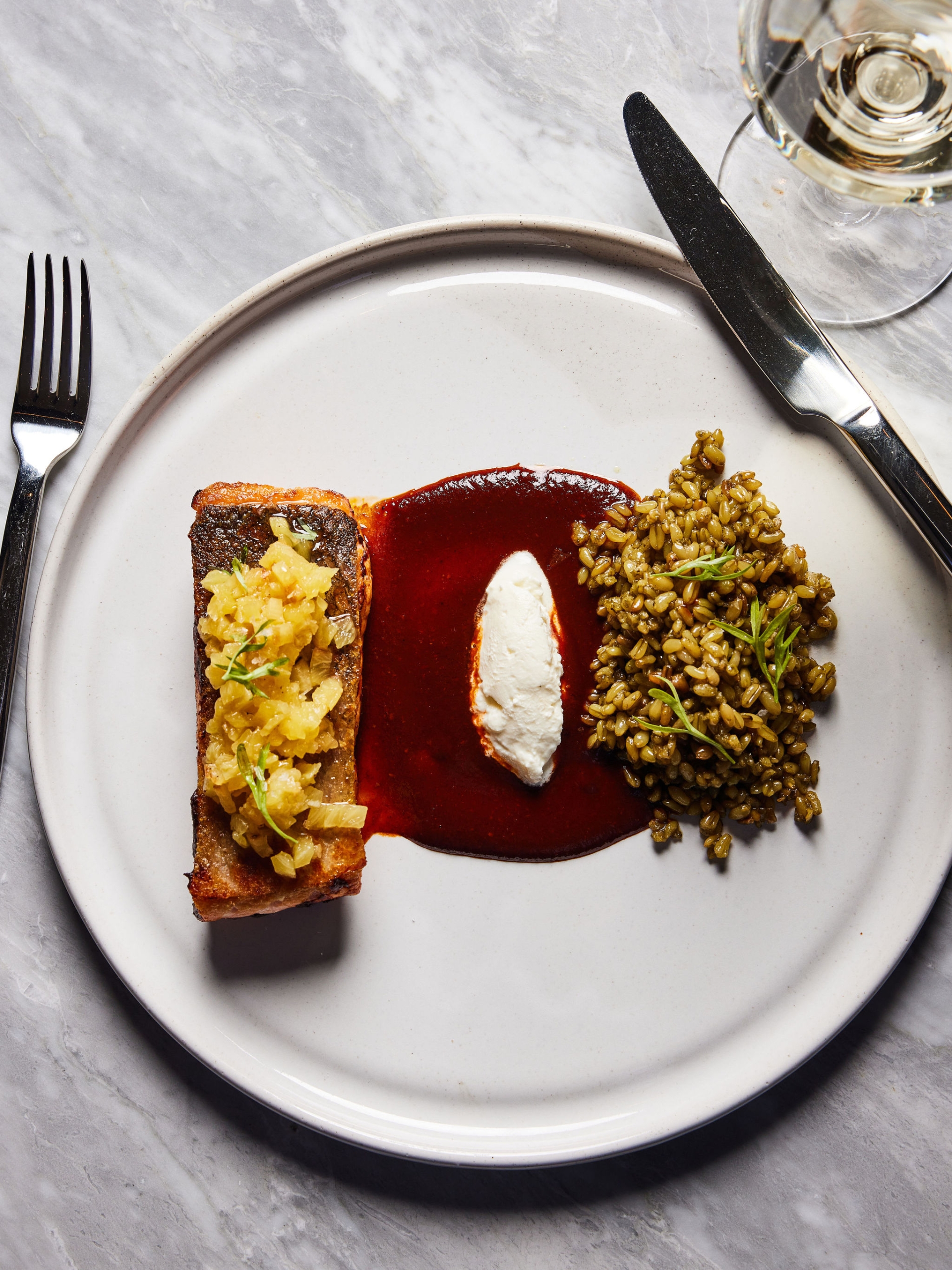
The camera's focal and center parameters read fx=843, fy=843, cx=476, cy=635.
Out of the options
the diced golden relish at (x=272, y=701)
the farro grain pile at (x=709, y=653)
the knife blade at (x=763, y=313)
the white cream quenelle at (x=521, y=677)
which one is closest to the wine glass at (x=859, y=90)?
the knife blade at (x=763, y=313)

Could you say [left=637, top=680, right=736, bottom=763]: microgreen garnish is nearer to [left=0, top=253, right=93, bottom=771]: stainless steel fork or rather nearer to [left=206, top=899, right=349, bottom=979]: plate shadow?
[left=206, top=899, right=349, bottom=979]: plate shadow

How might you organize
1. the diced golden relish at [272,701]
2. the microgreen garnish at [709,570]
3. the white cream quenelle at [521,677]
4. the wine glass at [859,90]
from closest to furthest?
the wine glass at [859,90], the diced golden relish at [272,701], the microgreen garnish at [709,570], the white cream quenelle at [521,677]

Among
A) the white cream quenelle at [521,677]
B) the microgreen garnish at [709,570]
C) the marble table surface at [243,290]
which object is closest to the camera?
the microgreen garnish at [709,570]

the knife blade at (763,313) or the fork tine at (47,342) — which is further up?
Answer: the knife blade at (763,313)

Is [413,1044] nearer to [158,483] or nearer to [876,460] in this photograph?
[158,483]

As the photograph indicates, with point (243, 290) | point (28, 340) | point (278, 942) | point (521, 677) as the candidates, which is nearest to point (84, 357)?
point (28, 340)

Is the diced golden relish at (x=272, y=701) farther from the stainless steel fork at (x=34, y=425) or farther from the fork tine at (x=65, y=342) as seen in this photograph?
the fork tine at (x=65, y=342)

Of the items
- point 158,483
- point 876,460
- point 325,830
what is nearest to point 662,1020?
point 325,830
